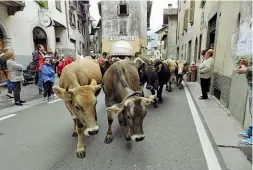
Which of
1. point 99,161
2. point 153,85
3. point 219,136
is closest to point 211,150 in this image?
point 219,136

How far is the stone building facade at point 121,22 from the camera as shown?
28.5 m

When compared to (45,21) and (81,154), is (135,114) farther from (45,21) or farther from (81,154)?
(45,21)

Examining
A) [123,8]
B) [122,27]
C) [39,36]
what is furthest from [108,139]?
[123,8]

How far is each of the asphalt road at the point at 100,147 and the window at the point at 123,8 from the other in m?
26.0

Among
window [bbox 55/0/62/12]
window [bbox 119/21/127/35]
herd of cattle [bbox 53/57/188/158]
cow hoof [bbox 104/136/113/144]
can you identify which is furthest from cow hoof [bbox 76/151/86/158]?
window [bbox 119/21/127/35]

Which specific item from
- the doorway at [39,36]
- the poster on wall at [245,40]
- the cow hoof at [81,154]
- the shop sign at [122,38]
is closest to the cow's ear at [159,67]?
the poster on wall at [245,40]

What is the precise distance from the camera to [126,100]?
279cm

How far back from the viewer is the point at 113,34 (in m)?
29.0

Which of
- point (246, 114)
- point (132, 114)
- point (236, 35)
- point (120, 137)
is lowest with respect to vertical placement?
point (120, 137)

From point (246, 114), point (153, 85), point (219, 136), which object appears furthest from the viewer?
point (153, 85)

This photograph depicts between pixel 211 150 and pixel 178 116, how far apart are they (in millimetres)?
1920

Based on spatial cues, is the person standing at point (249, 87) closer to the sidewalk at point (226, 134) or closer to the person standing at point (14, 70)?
the sidewalk at point (226, 134)

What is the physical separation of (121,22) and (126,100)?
27.7 meters

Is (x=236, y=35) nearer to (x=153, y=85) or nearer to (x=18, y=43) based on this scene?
(x=153, y=85)
